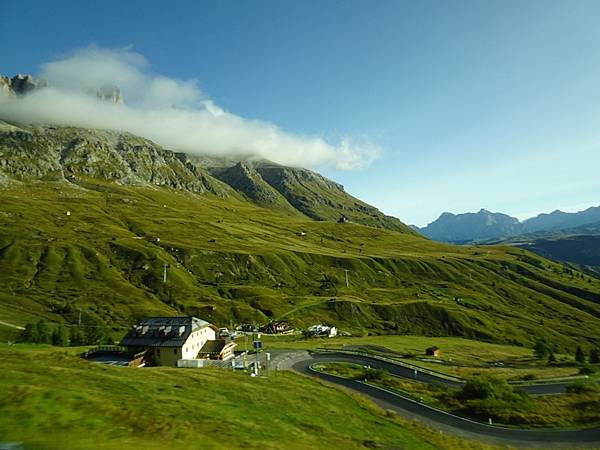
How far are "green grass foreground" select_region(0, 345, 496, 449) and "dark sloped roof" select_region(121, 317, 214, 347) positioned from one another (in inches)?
1739

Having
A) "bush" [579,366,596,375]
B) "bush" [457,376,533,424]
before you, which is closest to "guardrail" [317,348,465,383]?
"bush" [457,376,533,424]

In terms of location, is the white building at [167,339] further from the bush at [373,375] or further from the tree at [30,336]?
the bush at [373,375]

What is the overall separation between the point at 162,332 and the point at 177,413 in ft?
235

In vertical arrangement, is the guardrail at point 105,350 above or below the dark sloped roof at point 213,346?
above

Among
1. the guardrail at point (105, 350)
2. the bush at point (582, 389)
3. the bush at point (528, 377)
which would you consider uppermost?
the guardrail at point (105, 350)

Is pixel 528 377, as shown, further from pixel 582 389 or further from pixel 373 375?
pixel 373 375

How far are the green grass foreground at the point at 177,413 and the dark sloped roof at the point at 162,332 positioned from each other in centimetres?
4416

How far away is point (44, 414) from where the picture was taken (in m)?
22.0

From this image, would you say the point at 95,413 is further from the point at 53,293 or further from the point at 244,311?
the point at 53,293

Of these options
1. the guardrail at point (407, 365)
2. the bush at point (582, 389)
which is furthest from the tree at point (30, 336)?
the bush at point (582, 389)

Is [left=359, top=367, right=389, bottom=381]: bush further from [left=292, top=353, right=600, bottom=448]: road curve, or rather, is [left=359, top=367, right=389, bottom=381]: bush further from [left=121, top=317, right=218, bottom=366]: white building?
[left=121, top=317, right=218, bottom=366]: white building

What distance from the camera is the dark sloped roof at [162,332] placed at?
9194 cm

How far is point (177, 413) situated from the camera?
1129 inches

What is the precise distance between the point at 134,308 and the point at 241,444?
162576 millimetres
